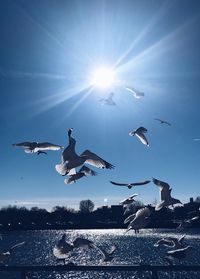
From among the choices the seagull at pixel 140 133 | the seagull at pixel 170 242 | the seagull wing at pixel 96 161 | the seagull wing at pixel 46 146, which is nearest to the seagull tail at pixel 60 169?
the seagull wing at pixel 96 161

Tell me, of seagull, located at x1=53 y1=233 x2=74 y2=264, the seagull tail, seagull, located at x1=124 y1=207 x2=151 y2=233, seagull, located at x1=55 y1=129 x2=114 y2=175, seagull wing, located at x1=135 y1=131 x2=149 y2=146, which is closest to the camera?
the seagull tail

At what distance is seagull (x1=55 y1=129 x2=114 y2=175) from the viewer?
259 inches

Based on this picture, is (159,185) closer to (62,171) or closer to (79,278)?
(62,171)

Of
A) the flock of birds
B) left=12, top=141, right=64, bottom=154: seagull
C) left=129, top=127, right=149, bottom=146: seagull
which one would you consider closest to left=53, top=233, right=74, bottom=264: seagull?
the flock of birds

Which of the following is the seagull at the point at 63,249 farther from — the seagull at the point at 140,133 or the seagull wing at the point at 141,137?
the seagull at the point at 140,133

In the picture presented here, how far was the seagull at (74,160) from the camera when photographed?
6.57 m

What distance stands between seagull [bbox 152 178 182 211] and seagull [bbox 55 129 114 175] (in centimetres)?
122

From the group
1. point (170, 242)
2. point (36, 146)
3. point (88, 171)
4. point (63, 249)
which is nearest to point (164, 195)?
point (170, 242)

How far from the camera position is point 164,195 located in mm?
7840

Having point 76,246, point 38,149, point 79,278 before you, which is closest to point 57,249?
point 76,246

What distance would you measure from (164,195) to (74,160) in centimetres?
206

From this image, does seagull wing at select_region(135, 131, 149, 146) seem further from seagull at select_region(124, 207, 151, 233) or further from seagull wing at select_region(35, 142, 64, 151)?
seagull wing at select_region(35, 142, 64, 151)

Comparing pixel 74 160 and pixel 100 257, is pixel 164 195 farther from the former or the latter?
pixel 100 257

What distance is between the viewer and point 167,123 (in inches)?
310
